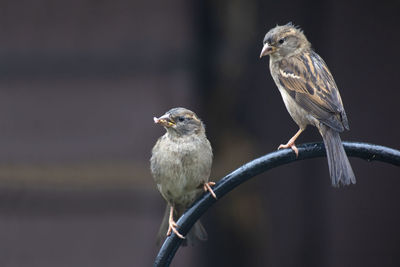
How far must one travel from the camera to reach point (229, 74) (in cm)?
477

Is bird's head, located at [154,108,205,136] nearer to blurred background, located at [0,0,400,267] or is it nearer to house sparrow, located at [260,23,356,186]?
house sparrow, located at [260,23,356,186]

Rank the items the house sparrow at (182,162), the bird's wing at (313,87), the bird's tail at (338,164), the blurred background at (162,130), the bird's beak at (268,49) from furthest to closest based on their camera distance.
→ the blurred background at (162,130), the bird's beak at (268,49), the house sparrow at (182,162), the bird's wing at (313,87), the bird's tail at (338,164)

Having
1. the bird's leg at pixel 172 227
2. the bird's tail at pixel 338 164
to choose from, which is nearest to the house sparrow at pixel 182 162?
the bird's leg at pixel 172 227

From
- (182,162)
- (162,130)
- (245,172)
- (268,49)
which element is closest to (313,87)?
(268,49)

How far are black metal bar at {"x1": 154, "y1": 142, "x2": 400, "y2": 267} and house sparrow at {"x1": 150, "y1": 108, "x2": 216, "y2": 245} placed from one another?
634 millimetres

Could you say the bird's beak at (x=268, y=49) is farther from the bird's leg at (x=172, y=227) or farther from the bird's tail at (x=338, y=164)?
the bird's leg at (x=172, y=227)

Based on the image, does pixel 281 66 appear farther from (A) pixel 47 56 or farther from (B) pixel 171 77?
(A) pixel 47 56

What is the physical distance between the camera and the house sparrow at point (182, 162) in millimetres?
3297

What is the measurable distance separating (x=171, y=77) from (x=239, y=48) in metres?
0.50

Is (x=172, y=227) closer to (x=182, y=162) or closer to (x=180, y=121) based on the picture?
(x=182, y=162)

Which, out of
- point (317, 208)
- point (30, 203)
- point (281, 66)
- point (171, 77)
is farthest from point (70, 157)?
point (281, 66)

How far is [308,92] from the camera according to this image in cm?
328

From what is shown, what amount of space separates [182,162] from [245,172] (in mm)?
819

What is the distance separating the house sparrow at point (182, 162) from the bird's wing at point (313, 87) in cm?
47
